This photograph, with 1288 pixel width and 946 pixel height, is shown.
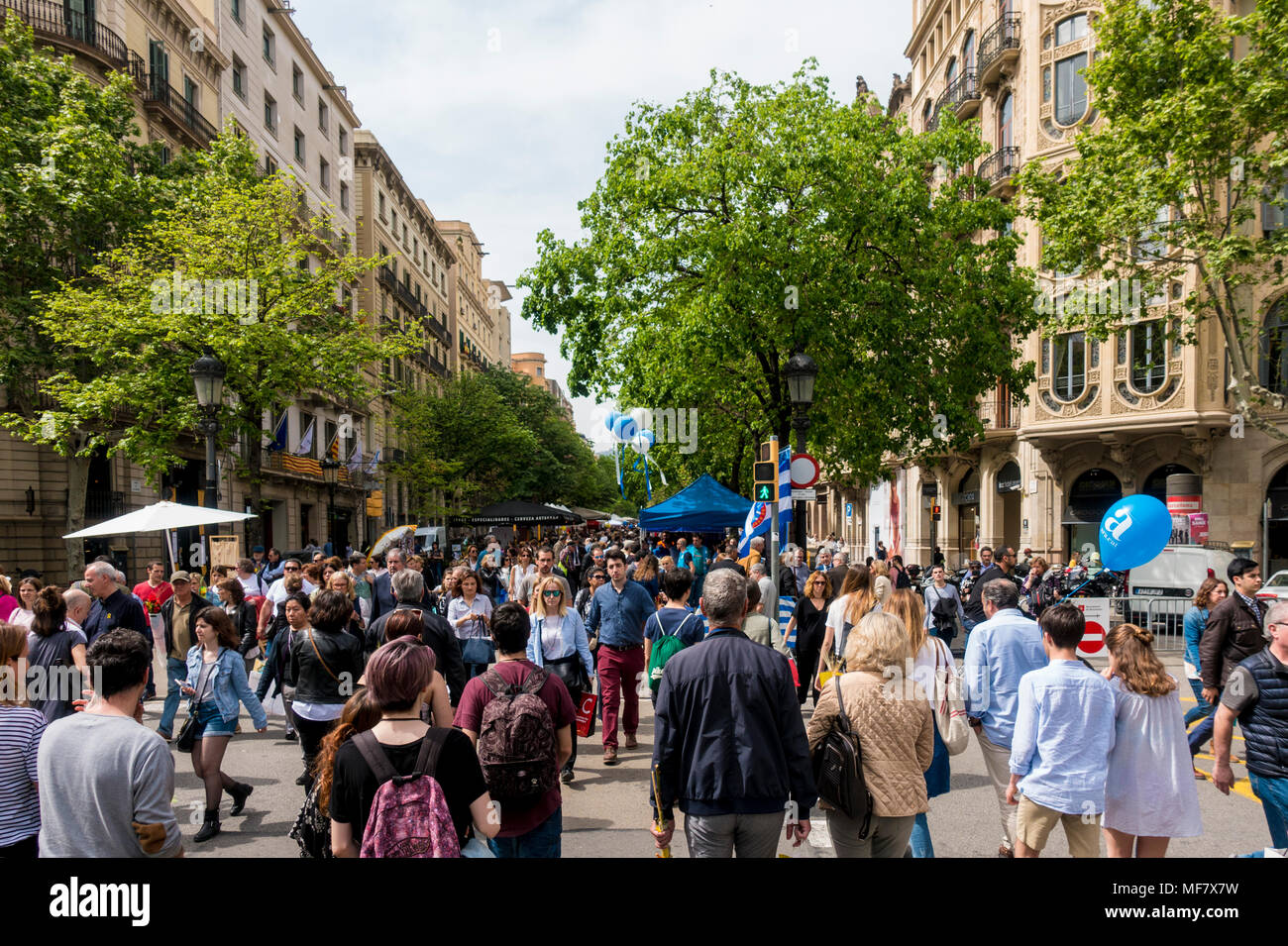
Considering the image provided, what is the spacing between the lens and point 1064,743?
14.4 ft

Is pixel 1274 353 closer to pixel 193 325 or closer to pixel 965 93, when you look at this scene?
pixel 965 93

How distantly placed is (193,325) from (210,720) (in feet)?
48.7

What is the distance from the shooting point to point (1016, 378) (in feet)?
65.8

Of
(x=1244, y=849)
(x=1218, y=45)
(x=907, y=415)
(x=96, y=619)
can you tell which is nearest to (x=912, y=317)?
(x=907, y=415)

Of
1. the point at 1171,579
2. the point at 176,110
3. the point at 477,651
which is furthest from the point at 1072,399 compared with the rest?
the point at 176,110

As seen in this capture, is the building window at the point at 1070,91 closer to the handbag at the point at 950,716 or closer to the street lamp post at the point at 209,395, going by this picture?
the street lamp post at the point at 209,395

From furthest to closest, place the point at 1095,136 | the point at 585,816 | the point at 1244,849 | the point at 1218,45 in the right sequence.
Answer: the point at 1095,136
the point at 1218,45
the point at 585,816
the point at 1244,849

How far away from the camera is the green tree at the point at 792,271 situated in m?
17.3

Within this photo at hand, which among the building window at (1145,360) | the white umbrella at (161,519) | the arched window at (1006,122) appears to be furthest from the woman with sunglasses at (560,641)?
the arched window at (1006,122)

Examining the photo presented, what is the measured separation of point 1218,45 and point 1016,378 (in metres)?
7.16

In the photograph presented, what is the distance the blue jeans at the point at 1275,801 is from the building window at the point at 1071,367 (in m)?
26.3

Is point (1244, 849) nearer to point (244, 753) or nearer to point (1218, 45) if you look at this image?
point (244, 753)
